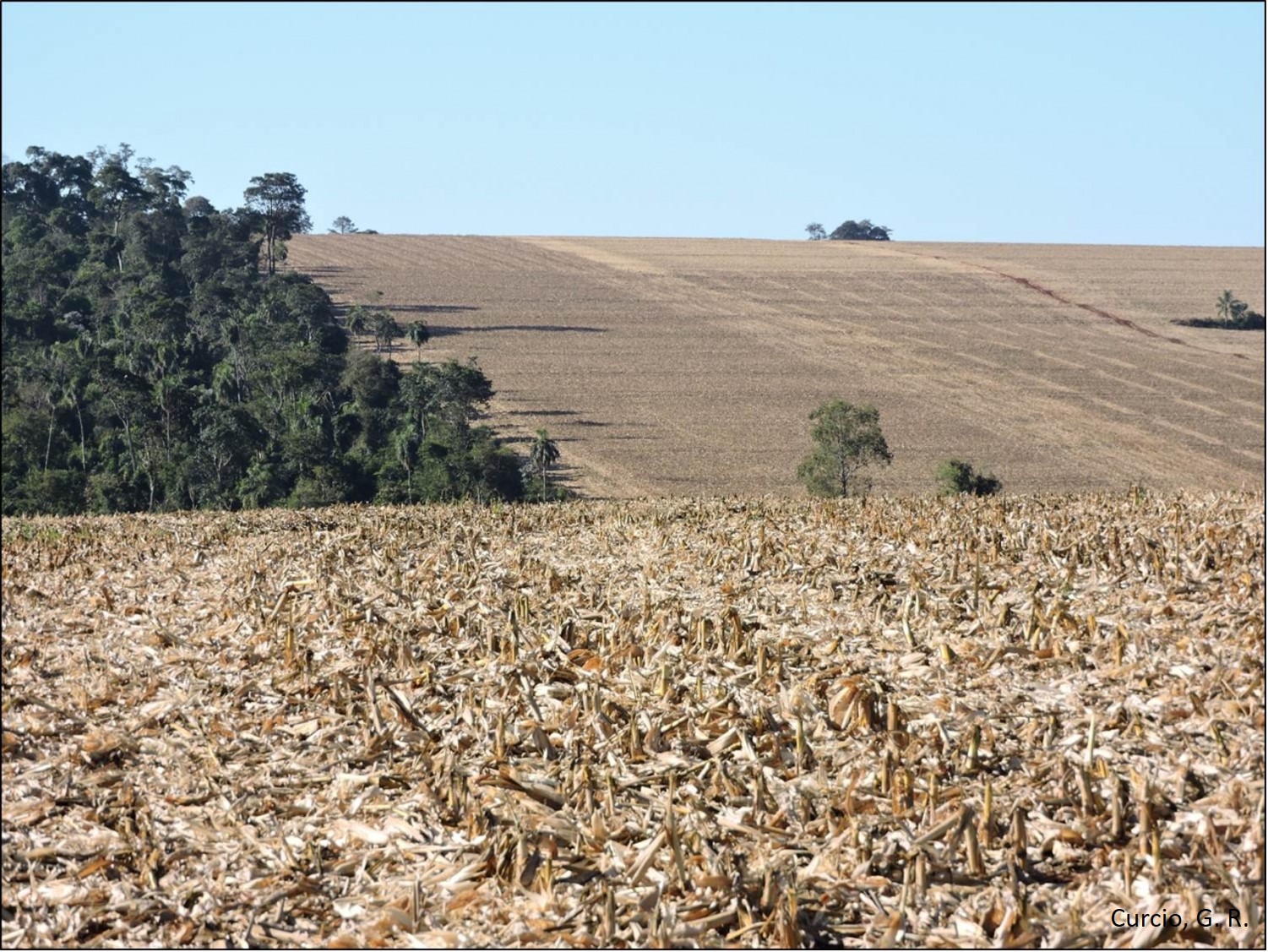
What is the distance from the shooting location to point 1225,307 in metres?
95.5

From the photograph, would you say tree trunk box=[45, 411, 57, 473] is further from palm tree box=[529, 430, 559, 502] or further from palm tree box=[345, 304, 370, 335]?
palm tree box=[345, 304, 370, 335]

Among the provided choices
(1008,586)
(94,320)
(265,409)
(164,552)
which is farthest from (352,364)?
(1008,586)

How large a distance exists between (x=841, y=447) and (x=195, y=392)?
85.8ft

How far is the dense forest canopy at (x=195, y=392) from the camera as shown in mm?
46781

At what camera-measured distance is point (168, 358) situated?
6544 centimetres

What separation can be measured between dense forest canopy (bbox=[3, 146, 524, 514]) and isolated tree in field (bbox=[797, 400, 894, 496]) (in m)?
10.9

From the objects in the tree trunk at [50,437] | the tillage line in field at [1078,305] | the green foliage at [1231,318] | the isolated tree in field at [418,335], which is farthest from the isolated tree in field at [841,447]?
the green foliage at [1231,318]

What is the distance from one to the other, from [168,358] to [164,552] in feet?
183

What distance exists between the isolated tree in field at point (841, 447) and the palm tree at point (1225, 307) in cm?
5712

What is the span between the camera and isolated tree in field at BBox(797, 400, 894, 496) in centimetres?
4738

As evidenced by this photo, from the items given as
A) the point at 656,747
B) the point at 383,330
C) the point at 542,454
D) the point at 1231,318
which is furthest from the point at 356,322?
the point at 656,747

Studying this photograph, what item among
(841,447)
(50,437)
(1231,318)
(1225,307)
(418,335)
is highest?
(1225,307)

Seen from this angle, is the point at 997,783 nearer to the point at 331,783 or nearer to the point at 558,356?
the point at 331,783

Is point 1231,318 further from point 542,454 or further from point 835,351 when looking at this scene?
point 542,454
